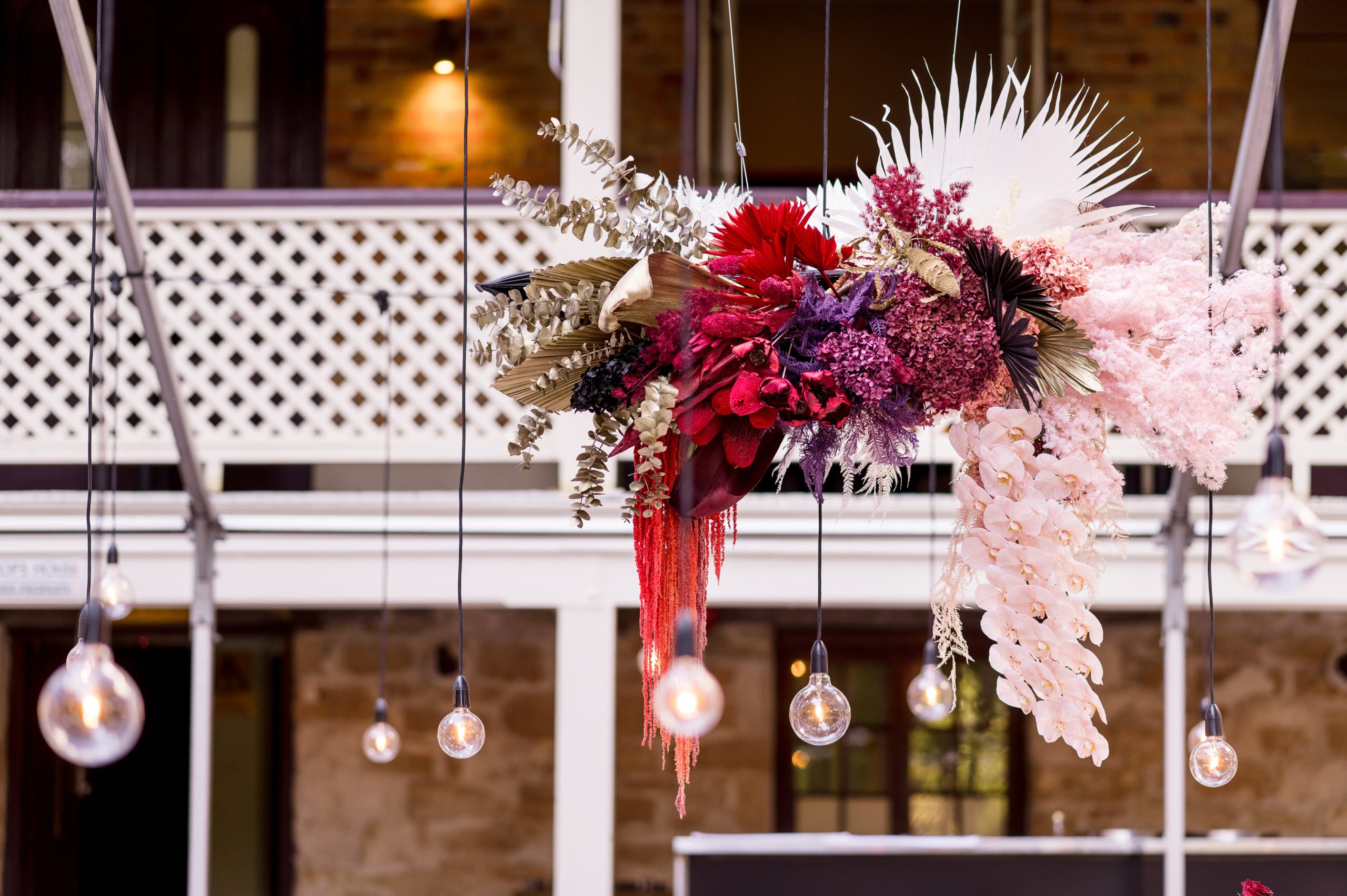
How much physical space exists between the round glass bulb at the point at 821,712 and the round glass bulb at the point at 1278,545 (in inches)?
25.7

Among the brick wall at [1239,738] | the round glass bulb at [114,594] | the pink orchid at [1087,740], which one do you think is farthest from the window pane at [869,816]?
the pink orchid at [1087,740]

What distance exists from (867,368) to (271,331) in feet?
10.8

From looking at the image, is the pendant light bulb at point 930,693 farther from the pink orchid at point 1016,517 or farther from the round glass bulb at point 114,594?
the round glass bulb at point 114,594

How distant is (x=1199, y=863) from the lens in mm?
4367

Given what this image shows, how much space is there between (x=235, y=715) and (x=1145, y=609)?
5547mm

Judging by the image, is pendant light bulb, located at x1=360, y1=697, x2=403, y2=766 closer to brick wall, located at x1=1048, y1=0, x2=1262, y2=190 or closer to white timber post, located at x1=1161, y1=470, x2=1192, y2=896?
white timber post, located at x1=1161, y1=470, x2=1192, y2=896

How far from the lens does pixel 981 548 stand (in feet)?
6.07

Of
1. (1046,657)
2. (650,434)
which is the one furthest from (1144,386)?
(650,434)

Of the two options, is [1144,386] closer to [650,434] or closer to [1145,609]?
[650,434]

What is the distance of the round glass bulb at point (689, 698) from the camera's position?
1.48 m

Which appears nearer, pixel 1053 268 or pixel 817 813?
pixel 1053 268

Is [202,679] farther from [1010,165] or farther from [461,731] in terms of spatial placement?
[1010,165]

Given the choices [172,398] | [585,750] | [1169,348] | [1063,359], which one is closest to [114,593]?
[172,398]

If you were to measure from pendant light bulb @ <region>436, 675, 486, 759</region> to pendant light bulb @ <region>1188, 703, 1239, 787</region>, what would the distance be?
1.40m
